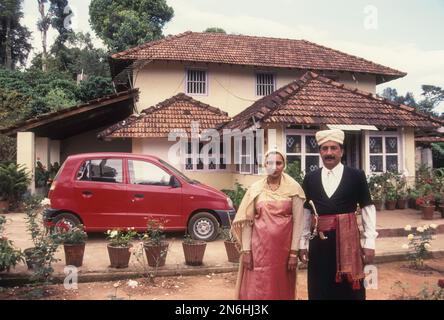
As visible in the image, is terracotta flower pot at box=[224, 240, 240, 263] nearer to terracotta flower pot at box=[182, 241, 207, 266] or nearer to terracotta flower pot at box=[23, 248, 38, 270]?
terracotta flower pot at box=[182, 241, 207, 266]

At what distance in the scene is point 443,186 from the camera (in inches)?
454

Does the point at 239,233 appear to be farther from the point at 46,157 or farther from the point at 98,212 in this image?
the point at 46,157

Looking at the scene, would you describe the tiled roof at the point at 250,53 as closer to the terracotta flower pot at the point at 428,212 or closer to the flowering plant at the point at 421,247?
the terracotta flower pot at the point at 428,212

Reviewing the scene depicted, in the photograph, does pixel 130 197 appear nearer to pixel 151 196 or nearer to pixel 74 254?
pixel 151 196

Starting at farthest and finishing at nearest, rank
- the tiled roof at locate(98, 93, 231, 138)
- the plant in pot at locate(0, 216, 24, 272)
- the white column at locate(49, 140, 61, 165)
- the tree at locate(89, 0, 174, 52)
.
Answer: the tree at locate(89, 0, 174, 52) → the white column at locate(49, 140, 61, 165) → the tiled roof at locate(98, 93, 231, 138) → the plant in pot at locate(0, 216, 24, 272)

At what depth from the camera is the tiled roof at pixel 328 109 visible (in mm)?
11602

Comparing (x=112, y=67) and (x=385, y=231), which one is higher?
(x=112, y=67)

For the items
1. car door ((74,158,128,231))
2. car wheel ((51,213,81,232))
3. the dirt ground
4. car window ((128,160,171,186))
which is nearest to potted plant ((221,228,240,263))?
the dirt ground

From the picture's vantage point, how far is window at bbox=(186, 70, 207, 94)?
16.4 meters

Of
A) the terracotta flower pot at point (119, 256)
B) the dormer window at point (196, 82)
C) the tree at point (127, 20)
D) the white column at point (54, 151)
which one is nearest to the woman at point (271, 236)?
the terracotta flower pot at point (119, 256)

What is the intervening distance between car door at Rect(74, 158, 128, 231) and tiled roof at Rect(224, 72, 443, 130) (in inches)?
199

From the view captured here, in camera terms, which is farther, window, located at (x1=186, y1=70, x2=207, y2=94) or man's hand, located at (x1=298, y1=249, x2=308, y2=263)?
window, located at (x1=186, y1=70, x2=207, y2=94)
